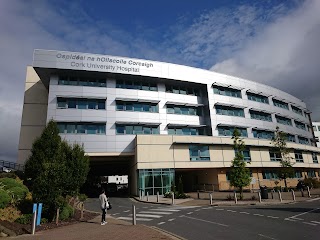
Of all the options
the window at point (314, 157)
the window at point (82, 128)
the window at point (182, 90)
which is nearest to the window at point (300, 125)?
the window at point (314, 157)

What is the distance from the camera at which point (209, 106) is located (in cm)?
4147

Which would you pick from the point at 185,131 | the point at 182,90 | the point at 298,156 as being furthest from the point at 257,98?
the point at 185,131

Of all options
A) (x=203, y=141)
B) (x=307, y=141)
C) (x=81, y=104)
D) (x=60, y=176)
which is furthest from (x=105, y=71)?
(x=307, y=141)

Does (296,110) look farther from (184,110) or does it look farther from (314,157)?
(184,110)

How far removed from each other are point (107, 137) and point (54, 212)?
2092 cm

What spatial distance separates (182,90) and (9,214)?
32.4 metres

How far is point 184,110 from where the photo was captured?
41.0 meters

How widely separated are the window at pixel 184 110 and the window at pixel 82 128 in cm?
1076

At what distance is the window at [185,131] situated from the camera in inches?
1534

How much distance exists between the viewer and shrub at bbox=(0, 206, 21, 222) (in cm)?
1347

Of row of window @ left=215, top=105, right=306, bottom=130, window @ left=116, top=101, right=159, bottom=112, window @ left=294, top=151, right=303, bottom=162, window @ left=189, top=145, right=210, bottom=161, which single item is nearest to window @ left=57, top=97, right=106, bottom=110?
window @ left=116, top=101, right=159, bottom=112

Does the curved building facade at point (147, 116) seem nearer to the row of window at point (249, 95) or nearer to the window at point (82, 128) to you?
the window at point (82, 128)

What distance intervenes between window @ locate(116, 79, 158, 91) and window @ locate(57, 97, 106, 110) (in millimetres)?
3834

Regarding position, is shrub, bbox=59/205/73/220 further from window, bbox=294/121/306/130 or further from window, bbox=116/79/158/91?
window, bbox=294/121/306/130
